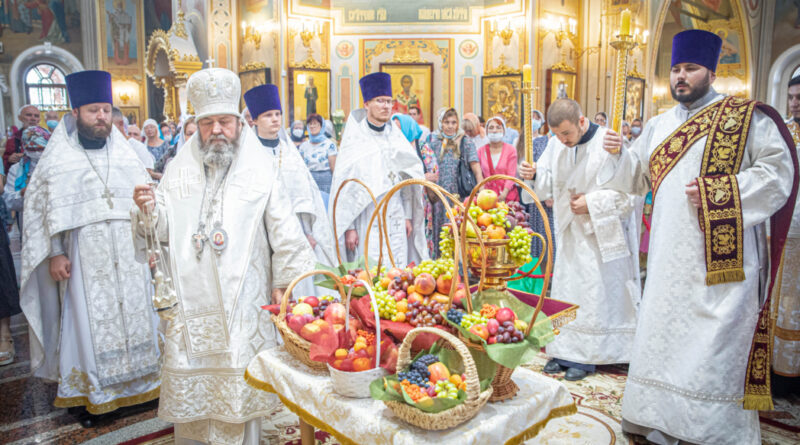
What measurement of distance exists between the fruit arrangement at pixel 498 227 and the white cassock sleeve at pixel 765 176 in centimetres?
125

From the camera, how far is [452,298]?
6.61 ft

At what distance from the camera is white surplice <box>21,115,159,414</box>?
3.58 metres

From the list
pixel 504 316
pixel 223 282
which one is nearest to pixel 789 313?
pixel 504 316

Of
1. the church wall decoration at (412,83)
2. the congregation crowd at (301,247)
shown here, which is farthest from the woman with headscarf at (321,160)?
the church wall decoration at (412,83)

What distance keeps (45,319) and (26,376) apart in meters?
1.10

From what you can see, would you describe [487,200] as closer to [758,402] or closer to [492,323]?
[492,323]

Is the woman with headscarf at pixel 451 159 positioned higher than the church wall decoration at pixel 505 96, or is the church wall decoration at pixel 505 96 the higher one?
the church wall decoration at pixel 505 96

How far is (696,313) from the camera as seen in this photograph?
2.91m

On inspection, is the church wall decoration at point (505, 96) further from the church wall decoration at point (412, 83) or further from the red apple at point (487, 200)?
the red apple at point (487, 200)

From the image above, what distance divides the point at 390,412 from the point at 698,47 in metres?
2.50

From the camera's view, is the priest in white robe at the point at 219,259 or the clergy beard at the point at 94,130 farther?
the clergy beard at the point at 94,130

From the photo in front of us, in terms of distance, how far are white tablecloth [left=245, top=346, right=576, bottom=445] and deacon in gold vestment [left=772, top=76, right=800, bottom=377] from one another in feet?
8.59

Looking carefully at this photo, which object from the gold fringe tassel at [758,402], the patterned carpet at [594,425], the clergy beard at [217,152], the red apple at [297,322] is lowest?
the patterned carpet at [594,425]

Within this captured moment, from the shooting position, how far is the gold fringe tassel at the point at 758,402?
9.02ft
